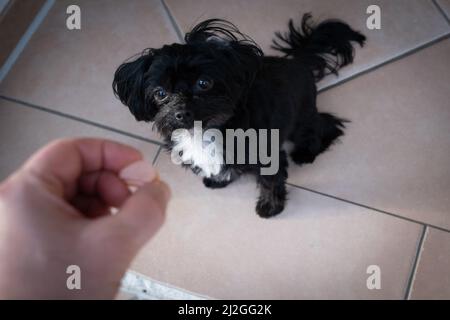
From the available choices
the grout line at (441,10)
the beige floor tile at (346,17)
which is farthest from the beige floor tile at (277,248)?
the grout line at (441,10)

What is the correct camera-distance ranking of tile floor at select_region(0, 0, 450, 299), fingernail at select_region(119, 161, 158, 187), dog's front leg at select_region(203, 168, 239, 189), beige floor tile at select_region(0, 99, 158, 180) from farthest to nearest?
beige floor tile at select_region(0, 99, 158, 180)
tile floor at select_region(0, 0, 450, 299)
dog's front leg at select_region(203, 168, 239, 189)
fingernail at select_region(119, 161, 158, 187)

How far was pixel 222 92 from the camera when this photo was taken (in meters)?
0.96

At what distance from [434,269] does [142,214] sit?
1.05m

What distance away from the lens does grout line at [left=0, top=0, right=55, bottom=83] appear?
1.52 metres

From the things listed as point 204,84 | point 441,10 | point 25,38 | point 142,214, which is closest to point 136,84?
point 204,84

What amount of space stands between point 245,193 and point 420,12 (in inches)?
38.7

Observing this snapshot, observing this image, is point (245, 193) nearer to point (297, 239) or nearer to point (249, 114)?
point (297, 239)

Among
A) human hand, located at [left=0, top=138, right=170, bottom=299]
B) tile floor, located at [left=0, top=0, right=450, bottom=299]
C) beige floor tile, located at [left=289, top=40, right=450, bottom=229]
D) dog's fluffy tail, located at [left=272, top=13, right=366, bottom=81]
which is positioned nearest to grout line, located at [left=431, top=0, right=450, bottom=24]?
tile floor, located at [left=0, top=0, right=450, bottom=299]

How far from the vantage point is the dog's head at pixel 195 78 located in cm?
92

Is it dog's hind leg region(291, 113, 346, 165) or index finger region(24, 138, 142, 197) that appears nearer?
index finger region(24, 138, 142, 197)

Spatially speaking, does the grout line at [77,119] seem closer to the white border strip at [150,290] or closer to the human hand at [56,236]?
the white border strip at [150,290]

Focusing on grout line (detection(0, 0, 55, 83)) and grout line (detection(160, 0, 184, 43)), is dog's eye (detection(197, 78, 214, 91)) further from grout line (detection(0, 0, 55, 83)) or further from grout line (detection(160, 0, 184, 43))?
grout line (detection(0, 0, 55, 83))

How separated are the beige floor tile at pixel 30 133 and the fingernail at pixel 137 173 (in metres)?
0.72

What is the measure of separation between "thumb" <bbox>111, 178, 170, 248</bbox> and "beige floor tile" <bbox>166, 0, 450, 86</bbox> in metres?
1.07
